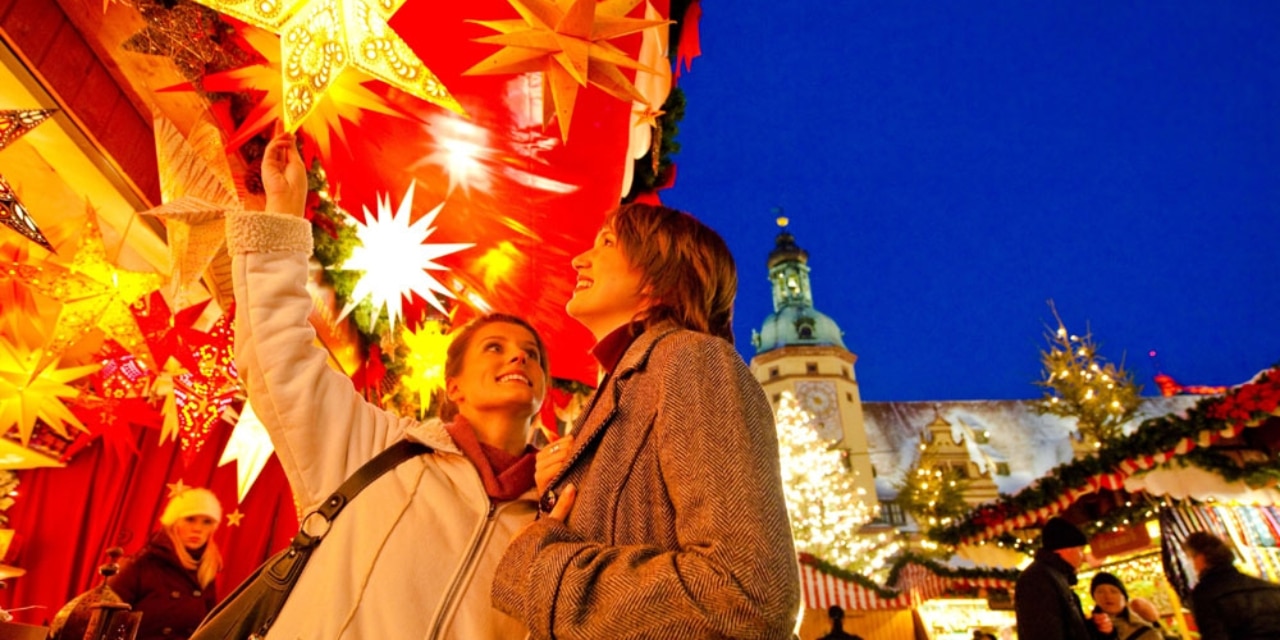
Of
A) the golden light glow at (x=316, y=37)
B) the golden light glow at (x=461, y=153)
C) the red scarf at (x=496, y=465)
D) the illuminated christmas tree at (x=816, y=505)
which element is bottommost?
the red scarf at (x=496, y=465)

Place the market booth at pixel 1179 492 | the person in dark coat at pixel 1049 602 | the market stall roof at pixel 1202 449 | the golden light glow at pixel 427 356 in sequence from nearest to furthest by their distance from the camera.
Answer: the person in dark coat at pixel 1049 602, the golden light glow at pixel 427 356, the market stall roof at pixel 1202 449, the market booth at pixel 1179 492

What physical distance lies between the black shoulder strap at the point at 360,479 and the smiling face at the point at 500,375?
0.25 meters

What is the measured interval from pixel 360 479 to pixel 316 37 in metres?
1.34

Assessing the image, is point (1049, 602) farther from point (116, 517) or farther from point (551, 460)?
point (116, 517)

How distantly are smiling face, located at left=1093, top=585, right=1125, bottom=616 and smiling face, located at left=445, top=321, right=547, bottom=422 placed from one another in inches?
197

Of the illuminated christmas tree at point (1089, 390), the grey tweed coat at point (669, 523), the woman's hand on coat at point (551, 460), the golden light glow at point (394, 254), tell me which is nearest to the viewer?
the grey tweed coat at point (669, 523)

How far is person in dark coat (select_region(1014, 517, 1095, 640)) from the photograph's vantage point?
3.83 m

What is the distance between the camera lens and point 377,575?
4.93 feet

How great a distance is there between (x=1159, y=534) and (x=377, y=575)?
10.3m

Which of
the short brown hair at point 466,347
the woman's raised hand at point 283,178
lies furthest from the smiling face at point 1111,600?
the woman's raised hand at point 283,178

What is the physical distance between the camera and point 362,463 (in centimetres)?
179

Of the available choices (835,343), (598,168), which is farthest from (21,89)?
(835,343)

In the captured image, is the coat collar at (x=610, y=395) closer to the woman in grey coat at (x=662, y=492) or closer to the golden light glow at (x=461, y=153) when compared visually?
the woman in grey coat at (x=662, y=492)

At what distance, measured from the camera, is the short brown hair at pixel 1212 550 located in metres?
4.79
